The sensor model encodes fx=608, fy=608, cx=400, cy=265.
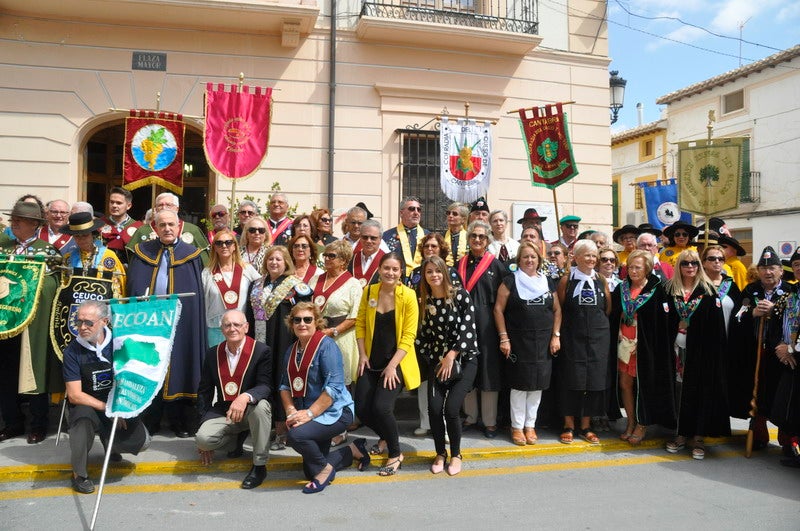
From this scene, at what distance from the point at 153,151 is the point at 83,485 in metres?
4.48

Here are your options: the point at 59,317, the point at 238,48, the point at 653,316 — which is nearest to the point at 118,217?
the point at 59,317

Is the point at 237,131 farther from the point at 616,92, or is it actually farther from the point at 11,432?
the point at 616,92

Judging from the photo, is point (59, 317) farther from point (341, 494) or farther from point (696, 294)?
point (696, 294)

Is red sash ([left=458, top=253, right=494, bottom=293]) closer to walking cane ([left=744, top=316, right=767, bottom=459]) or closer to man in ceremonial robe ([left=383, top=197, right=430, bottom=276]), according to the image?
man in ceremonial robe ([left=383, top=197, right=430, bottom=276])

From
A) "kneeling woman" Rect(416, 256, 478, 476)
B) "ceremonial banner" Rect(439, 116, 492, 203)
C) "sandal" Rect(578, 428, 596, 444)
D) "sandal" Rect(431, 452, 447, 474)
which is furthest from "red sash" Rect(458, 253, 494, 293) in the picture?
"ceremonial banner" Rect(439, 116, 492, 203)

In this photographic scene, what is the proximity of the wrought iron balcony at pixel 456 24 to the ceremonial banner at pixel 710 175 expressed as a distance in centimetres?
Result: 537

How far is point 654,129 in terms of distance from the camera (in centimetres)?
3150

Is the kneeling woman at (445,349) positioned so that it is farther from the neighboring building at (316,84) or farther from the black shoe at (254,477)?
the neighboring building at (316,84)

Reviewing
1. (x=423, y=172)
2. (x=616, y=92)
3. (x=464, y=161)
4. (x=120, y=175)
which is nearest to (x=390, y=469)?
(x=464, y=161)

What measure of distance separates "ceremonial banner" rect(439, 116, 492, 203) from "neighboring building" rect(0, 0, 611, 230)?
2.20 m

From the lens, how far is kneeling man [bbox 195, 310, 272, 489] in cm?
461

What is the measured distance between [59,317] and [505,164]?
8.84m

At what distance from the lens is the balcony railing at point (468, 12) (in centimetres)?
1150

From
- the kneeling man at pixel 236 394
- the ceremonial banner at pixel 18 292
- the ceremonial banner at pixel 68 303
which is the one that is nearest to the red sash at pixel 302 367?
the kneeling man at pixel 236 394
